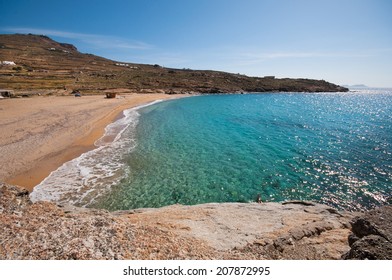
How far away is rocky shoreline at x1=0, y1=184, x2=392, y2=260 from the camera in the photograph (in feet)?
19.8

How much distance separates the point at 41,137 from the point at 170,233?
23.9m

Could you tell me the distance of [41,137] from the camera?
25109 mm

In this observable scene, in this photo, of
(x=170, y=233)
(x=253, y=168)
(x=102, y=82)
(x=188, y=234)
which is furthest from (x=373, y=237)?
(x=102, y=82)

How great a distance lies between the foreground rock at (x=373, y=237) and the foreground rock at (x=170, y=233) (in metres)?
Answer: 1.12

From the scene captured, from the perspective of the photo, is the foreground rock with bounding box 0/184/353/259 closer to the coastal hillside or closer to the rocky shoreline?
the rocky shoreline

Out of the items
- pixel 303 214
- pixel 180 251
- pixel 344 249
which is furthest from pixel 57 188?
pixel 344 249

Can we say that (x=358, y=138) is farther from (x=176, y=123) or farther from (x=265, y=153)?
(x=176, y=123)

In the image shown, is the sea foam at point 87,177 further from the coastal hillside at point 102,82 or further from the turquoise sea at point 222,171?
the coastal hillside at point 102,82

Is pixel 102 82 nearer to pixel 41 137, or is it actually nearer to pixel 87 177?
pixel 41 137

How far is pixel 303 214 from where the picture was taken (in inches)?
442

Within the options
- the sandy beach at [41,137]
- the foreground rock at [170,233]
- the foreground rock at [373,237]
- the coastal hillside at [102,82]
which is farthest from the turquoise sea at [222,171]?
the coastal hillside at [102,82]

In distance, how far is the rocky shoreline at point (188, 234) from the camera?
6047 mm

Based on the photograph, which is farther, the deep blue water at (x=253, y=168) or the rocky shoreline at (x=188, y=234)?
the deep blue water at (x=253, y=168)

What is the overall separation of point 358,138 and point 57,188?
1472 inches
